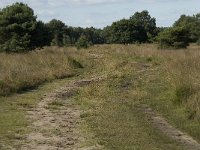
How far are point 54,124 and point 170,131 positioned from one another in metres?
2.43

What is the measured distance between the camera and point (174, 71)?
15.1 m

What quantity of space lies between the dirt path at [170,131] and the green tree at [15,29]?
18.0 meters

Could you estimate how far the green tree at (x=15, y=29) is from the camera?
28797mm

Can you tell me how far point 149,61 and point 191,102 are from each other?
16.3 m

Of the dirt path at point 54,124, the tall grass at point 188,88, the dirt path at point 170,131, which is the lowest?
the dirt path at point 170,131

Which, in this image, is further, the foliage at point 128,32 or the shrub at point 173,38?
the foliage at point 128,32

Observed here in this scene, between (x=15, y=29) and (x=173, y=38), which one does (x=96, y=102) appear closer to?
(x=15, y=29)

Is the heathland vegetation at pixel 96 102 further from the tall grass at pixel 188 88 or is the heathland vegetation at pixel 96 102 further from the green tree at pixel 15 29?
the green tree at pixel 15 29

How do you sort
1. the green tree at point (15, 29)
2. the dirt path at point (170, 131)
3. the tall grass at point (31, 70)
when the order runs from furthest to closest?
the green tree at point (15, 29)
the tall grass at point (31, 70)
the dirt path at point (170, 131)

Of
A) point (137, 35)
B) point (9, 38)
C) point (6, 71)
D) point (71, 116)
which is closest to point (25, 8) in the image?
point (9, 38)

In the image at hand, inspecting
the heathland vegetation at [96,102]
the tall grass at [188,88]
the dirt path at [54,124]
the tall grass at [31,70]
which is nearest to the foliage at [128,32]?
the heathland vegetation at [96,102]

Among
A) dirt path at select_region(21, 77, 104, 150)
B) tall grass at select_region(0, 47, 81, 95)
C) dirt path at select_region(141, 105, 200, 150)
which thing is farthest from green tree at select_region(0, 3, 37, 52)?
dirt path at select_region(141, 105, 200, 150)

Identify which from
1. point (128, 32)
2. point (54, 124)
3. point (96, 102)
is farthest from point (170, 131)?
point (128, 32)

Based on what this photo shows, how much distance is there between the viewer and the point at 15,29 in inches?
1169
